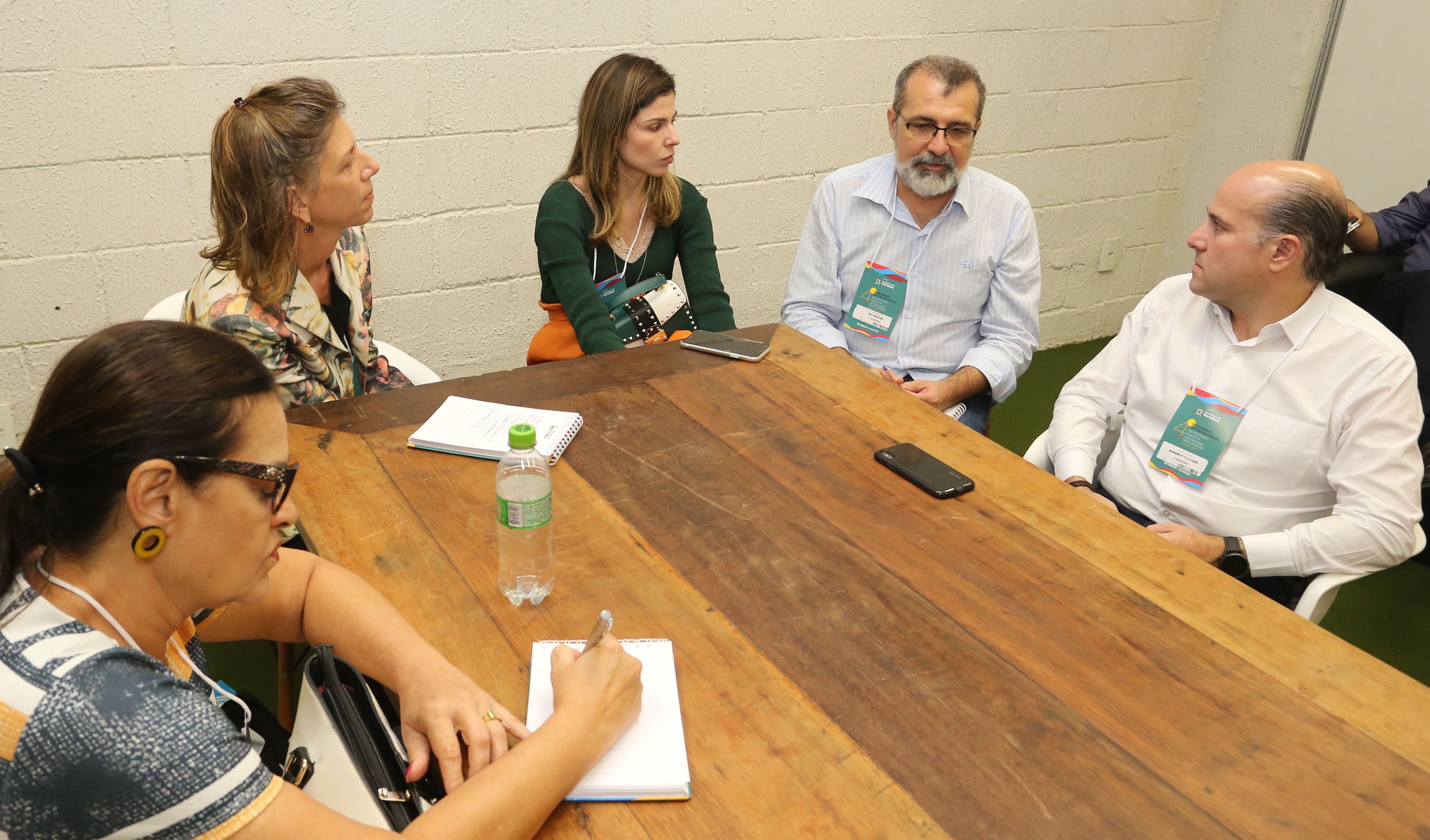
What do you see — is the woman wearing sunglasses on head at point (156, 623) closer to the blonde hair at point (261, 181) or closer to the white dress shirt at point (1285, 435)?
the blonde hair at point (261, 181)

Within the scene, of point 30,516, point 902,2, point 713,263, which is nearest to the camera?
point 30,516

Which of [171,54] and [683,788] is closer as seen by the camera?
[683,788]

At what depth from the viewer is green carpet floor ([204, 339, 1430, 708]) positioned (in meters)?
2.37

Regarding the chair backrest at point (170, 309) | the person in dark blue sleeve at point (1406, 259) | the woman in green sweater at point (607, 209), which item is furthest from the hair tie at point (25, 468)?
the person in dark blue sleeve at point (1406, 259)

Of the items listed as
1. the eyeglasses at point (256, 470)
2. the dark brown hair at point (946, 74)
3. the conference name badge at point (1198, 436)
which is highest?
the dark brown hair at point (946, 74)

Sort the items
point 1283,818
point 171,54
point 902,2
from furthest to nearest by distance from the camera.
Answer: point 902,2 → point 171,54 → point 1283,818

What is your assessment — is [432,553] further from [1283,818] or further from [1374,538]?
[1374,538]

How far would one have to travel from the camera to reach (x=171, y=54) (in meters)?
2.62

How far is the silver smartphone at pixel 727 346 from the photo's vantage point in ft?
7.37

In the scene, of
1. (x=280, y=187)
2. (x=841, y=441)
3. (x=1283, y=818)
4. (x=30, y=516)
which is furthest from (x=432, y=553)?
(x=1283, y=818)

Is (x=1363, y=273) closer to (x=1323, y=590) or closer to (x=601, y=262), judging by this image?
(x=1323, y=590)

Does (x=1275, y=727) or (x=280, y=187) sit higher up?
(x=280, y=187)

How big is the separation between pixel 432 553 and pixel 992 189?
1843 mm

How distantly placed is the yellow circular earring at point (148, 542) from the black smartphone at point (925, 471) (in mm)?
1160
